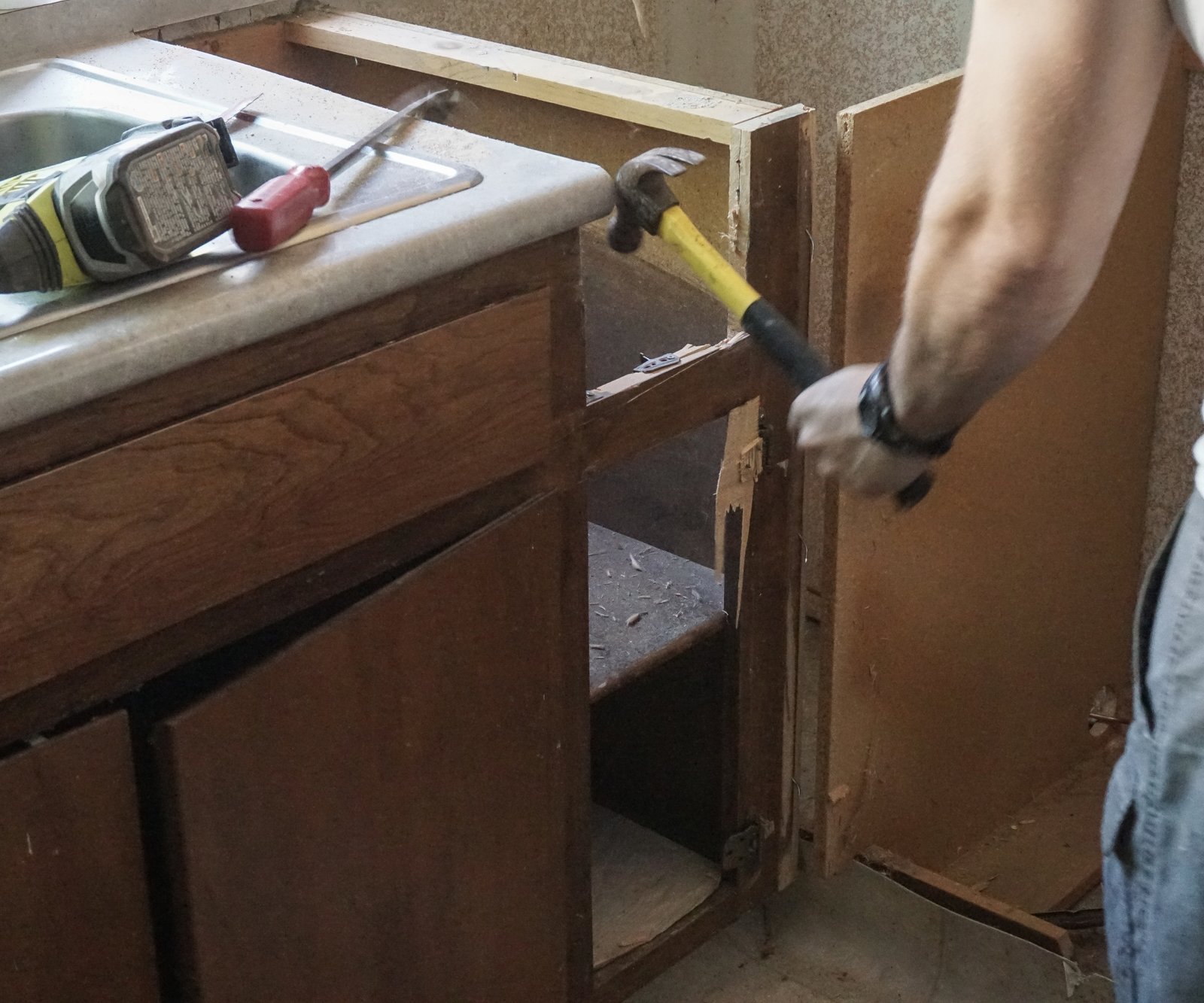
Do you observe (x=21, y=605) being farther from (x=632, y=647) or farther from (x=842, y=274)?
(x=842, y=274)

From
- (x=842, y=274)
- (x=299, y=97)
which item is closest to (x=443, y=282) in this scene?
(x=299, y=97)

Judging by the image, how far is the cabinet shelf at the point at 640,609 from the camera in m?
1.18

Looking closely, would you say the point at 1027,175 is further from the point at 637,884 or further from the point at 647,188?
the point at 637,884

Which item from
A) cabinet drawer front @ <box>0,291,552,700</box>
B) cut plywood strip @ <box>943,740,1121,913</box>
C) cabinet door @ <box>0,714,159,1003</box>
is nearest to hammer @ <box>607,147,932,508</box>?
cabinet drawer front @ <box>0,291,552,700</box>

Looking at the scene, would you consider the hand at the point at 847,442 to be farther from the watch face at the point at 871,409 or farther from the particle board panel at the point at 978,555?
the particle board panel at the point at 978,555

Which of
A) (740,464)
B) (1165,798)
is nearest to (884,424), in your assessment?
(1165,798)

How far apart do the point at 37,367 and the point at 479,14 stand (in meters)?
1.03

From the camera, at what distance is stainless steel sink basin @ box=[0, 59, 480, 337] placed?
30.9 inches

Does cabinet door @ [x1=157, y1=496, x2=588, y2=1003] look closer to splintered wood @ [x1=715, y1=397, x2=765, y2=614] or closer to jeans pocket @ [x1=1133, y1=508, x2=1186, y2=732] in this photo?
splintered wood @ [x1=715, y1=397, x2=765, y2=614]

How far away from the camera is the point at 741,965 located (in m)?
1.43

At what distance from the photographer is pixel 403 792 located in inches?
38.0

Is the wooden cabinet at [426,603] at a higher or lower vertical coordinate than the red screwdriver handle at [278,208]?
lower

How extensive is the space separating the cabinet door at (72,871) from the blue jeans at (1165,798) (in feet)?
1.81

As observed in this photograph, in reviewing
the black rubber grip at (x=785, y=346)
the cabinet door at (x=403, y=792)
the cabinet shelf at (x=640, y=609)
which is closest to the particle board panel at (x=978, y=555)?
the cabinet shelf at (x=640, y=609)
